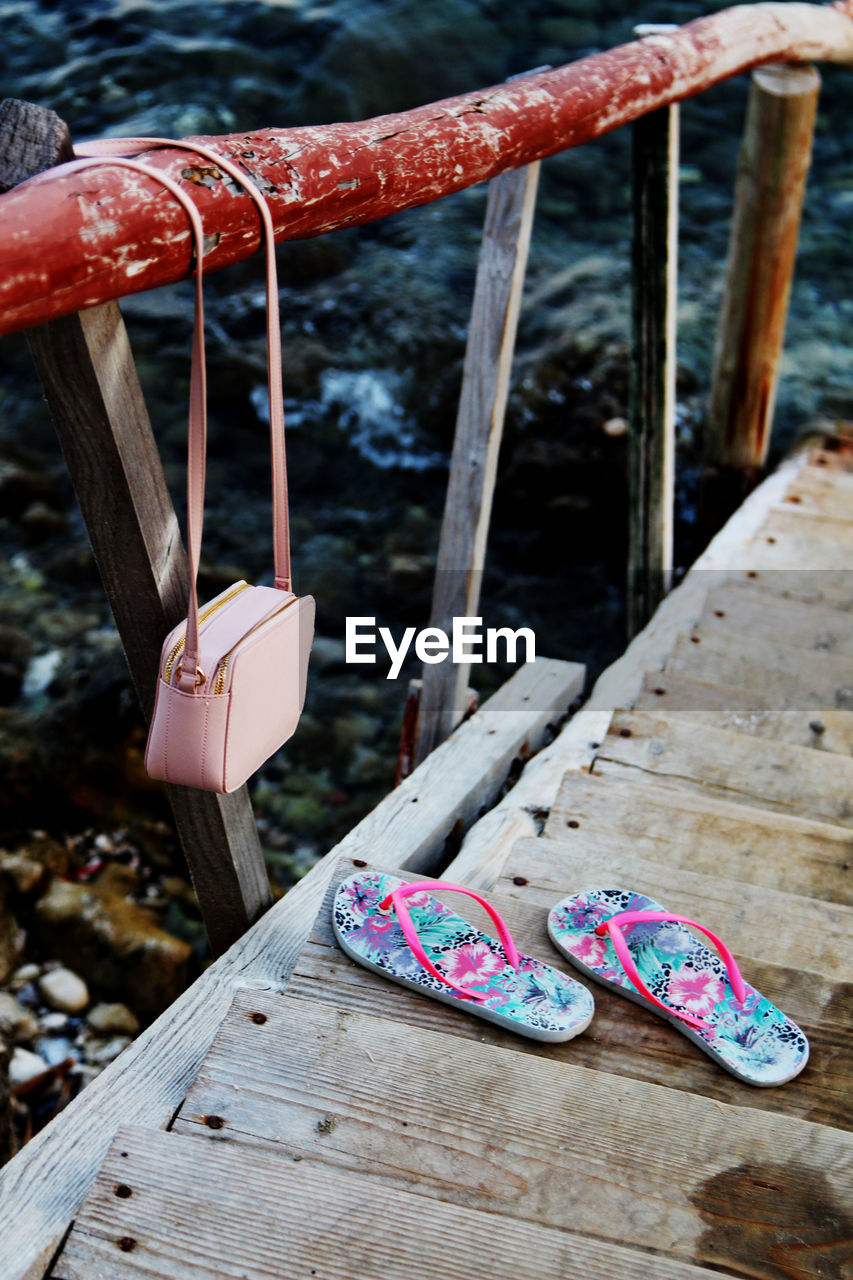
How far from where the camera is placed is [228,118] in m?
7.75

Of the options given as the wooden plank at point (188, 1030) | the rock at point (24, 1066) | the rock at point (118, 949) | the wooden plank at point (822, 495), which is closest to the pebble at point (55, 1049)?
the rock at point (24, 1066)

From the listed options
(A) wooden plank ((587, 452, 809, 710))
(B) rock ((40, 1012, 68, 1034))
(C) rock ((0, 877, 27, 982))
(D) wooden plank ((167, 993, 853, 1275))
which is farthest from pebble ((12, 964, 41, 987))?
(D) wooden plank ((167, 993, 853, 1275))

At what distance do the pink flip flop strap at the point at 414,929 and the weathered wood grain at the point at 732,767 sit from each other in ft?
2.33

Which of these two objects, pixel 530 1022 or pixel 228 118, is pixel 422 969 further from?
pixel 228 118

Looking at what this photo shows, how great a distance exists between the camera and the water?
4559 millimetres

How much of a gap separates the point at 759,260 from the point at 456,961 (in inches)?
137

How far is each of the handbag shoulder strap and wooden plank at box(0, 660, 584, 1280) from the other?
0.58 meters

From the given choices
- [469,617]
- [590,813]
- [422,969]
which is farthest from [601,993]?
[469,617]

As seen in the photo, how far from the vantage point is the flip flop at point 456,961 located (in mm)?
1397

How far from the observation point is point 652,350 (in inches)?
136

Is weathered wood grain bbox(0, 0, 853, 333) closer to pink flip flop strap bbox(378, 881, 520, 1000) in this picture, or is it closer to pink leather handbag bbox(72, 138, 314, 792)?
pink leather handbag bbox(72, 138, 314, 792)

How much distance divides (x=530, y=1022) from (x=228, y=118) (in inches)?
309

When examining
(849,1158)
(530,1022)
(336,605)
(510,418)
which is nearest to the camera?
(849,1158)

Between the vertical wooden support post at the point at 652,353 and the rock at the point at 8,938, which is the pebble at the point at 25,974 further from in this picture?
the vertical wooden support post at the point at 652,353
